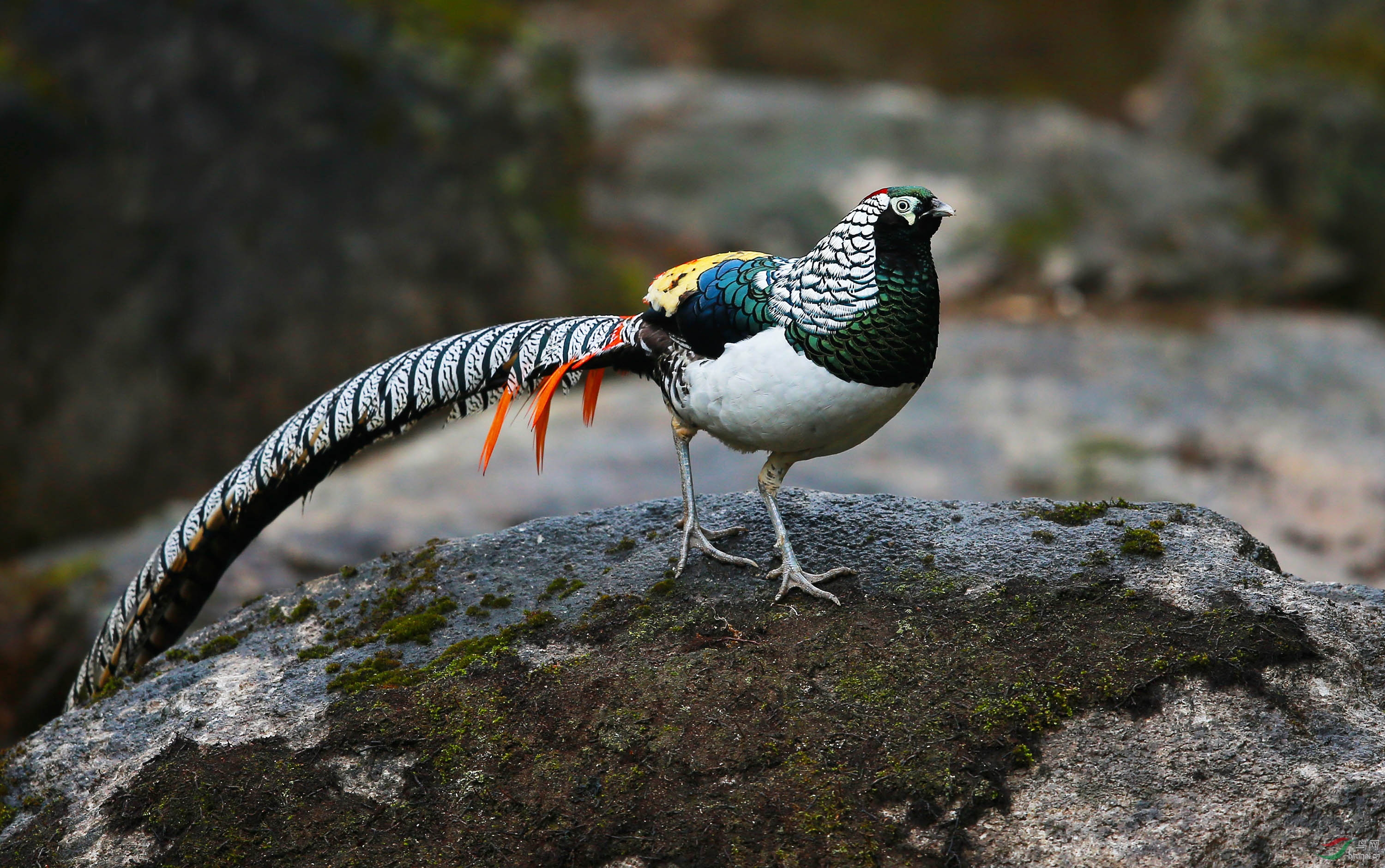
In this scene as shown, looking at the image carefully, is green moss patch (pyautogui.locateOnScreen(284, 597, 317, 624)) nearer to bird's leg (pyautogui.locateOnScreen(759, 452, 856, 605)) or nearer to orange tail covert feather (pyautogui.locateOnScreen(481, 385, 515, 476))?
orange tail covert feather (pyautogui.locateOnScreen(481, 385, 515, 476))

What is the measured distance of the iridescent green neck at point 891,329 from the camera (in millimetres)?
4176

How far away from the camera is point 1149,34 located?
845 inches

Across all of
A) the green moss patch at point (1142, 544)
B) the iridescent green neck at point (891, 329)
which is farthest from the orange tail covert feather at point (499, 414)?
the green moss patch at point (1142, 544)

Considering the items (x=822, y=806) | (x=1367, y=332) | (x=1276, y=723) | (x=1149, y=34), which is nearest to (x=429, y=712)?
(x=822, y=806)

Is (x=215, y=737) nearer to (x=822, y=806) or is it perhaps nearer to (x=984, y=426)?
(x=822, y=806)

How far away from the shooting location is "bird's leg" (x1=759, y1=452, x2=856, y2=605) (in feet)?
14.6

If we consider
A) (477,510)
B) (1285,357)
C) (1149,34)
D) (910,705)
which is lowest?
(910,705)

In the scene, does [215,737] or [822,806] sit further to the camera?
[215,737]

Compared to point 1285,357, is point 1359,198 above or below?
above

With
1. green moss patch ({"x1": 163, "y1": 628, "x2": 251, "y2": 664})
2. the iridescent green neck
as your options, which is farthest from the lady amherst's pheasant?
green moss patch ({"x1": 163, "y1": 628, "x2": 251, "y2": 664})

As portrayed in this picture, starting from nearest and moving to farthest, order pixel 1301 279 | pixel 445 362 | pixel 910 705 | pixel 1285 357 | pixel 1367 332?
pixel 910 705, pixel 445 362, pixel 1285 357, pixel 1367 332, pixel 1301 279

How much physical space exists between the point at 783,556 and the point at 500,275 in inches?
337

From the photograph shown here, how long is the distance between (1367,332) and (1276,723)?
1126 centimetres

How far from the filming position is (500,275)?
12.5 m
